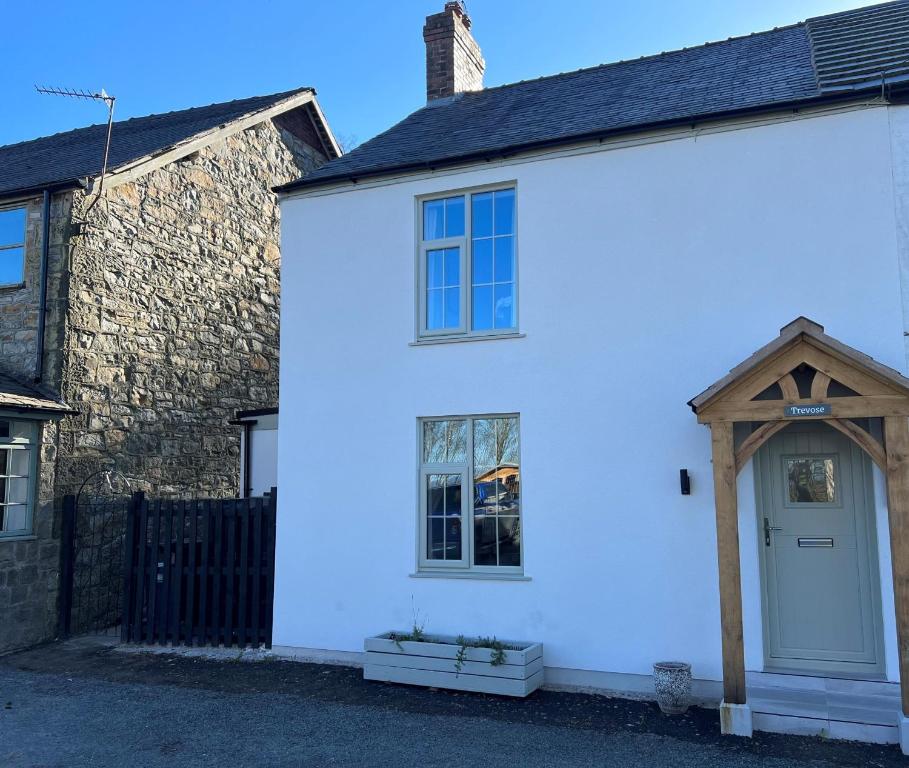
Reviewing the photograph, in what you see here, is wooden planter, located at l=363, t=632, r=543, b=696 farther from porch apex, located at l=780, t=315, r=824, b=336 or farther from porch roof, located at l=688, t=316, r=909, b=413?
porch apex, located at l=780, t=315, r=824, b=336

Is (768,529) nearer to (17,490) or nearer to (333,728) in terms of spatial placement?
(333,728)

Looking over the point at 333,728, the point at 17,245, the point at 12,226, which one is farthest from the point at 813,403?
the point at 12,226

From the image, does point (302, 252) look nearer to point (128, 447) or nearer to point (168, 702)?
point (128, 447)

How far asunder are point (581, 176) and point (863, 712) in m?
5.89

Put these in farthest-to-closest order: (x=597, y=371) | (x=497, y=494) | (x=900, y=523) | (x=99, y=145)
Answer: (x=99, y=145)
(x=497, y=494)
(x=597, y=371)
(x=900, y=523)

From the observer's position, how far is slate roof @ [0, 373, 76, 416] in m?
10.2

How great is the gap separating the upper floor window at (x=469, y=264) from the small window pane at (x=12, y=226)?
20.6ft

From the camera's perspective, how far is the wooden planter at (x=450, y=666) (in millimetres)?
7984

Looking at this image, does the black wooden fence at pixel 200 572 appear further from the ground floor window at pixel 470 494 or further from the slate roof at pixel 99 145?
the slate roof at pixel 99 145

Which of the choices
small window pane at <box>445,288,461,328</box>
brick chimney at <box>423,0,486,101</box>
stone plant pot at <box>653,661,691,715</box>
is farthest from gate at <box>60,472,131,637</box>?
brick chimney at <box>423,0,486,101</box>

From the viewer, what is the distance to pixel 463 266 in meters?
9.60

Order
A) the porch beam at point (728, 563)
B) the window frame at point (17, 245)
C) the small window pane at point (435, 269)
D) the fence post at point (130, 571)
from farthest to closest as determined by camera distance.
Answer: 1. the window frame at point (17, 245)
2. the fence post at point (130, 571)
3. the small window pane at point (435, 269)
4. the porch beam at point (728, 563)

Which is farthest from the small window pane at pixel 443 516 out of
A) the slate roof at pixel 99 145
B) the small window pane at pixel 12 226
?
the small window pane at pixel 12 226

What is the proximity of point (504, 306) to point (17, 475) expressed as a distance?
22.6ft
